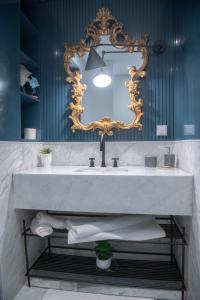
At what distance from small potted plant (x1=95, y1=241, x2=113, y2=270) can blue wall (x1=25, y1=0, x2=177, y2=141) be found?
3.00 feet

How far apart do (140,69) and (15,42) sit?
1052 millimetres

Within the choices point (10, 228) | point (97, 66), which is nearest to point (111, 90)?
point (97, 66)

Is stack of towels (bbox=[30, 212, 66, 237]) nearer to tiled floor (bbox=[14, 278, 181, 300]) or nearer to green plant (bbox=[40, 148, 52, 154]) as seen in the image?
tiled floor (bbox=[14, 278, 181, 300])

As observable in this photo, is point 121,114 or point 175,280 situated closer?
point 175,280

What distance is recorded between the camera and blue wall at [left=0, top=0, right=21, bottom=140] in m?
1.47

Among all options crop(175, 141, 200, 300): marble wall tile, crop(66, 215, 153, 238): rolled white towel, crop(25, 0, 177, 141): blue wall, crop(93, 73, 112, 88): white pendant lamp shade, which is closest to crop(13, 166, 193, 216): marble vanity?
crop(175, 141, 200, 300): marble wall tile

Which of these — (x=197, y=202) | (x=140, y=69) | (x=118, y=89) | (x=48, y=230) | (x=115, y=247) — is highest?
(x=140, y=69)

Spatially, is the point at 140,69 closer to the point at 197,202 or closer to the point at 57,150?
the point at 57,150

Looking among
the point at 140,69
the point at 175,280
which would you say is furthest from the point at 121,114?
the point at 175,280

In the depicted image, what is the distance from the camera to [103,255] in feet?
5.21

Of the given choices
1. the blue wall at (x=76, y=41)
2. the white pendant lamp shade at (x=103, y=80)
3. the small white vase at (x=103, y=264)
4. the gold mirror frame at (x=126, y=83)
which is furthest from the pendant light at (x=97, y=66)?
the small white vase at (x=103, y=264)

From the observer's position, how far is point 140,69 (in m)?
1.83

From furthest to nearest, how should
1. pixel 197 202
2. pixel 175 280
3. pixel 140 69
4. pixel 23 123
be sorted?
pixel 23 123
pixel 140 69
pixel 175 280
pixel 197 202

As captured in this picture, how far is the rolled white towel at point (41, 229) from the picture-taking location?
1519mm
